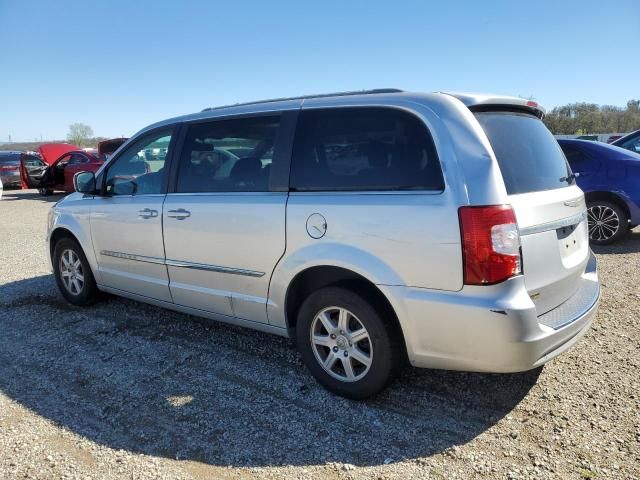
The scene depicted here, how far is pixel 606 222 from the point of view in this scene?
7.01m

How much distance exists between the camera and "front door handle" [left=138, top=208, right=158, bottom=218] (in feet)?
13.1

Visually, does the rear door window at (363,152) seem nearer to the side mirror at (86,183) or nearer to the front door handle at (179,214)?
the front door handle at (179,214)

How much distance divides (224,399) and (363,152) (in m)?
1.82

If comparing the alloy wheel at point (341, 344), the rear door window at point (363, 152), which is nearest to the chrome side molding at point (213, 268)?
the alloy wheel at point (341, 344)

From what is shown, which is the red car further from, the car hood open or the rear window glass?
the rear window glass

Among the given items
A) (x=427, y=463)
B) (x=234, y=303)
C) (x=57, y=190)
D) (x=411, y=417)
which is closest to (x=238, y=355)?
(x=234, y=303)

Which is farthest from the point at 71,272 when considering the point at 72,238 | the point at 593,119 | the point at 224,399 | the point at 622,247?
the point at 593,119

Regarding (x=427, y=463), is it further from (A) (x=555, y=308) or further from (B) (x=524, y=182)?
(B) (x=524, y=182)

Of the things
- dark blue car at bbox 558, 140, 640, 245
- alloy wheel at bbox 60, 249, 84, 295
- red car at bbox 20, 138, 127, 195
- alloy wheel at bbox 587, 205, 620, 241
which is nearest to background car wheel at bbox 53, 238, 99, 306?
alloy wheel at bbox 60, 249, 84, 295

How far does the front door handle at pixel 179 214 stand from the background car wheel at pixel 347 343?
4.05 feet

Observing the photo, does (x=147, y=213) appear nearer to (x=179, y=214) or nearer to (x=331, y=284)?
(x=179, y=214)

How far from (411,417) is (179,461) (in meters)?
1.34

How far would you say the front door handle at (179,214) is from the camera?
3.76m

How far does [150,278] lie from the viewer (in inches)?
165
